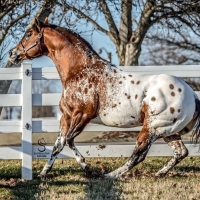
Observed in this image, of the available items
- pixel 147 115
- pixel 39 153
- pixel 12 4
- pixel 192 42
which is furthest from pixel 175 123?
pixel 192 42

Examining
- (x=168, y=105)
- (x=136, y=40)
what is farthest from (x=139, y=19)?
(x=168, y=105)

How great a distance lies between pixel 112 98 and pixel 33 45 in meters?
1.46

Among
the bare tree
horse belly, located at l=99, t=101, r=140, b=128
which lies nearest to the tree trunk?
the bare tree

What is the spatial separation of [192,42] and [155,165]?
52.7 ft

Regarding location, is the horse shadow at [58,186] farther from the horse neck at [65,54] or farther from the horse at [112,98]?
the horse neck at [65,54]

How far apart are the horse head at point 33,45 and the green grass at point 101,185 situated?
180 cm

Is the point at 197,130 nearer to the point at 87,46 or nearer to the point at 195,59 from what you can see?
the point at 87,46

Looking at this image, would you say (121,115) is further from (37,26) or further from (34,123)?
(37,26)

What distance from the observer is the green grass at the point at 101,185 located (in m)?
6.16

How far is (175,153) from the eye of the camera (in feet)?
25.5

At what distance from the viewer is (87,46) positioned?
7781mm

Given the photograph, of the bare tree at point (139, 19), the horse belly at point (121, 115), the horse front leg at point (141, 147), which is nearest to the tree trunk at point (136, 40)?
the bare tree at point (139, 19)

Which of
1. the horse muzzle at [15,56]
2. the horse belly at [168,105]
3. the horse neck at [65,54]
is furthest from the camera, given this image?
the horse muzzle at [15,56]

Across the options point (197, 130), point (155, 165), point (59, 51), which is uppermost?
point (59, 51)
